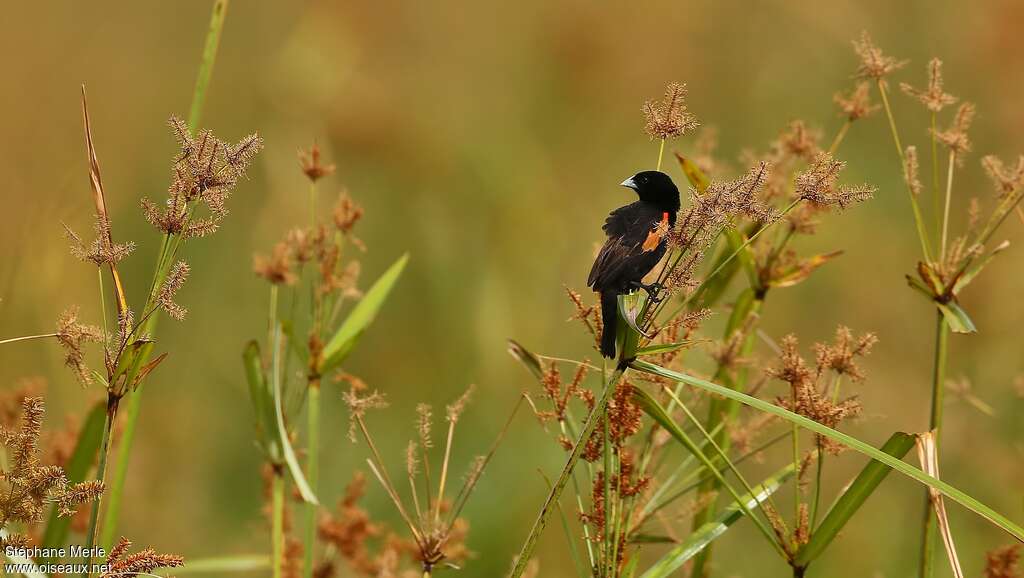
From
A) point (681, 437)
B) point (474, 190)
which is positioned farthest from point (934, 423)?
point (474, 190)

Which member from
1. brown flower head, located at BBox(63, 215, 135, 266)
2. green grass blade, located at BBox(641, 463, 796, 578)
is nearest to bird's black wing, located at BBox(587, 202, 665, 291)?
Answer: green grass blade, located at BBox(641, 463, 796, 578)

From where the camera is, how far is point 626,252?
1396 mm

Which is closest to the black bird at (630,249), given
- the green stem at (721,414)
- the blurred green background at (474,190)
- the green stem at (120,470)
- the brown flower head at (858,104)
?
the green stem at (721,414)

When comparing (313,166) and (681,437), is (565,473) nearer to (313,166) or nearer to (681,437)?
(681,437)

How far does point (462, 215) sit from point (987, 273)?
6.30ft

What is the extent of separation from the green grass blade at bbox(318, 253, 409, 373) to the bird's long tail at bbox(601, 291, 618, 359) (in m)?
0.42

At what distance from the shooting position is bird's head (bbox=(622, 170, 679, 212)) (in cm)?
154

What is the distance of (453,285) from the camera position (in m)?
3.78

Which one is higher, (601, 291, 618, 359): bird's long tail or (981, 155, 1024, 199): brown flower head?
(981, 155, 1024, 199): brown flower head

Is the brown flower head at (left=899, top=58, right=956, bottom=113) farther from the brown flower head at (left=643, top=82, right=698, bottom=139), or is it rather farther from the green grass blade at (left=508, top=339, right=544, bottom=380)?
the green grass blade at (left=508, top=339, right=544, bottom=380)

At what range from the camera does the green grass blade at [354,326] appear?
1.66 metres

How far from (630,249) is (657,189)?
19 cm

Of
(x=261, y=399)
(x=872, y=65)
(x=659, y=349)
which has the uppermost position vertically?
(x=872, y=65)

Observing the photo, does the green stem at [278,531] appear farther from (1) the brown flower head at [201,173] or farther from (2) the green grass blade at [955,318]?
(2) the green grass blade at [955,318]
